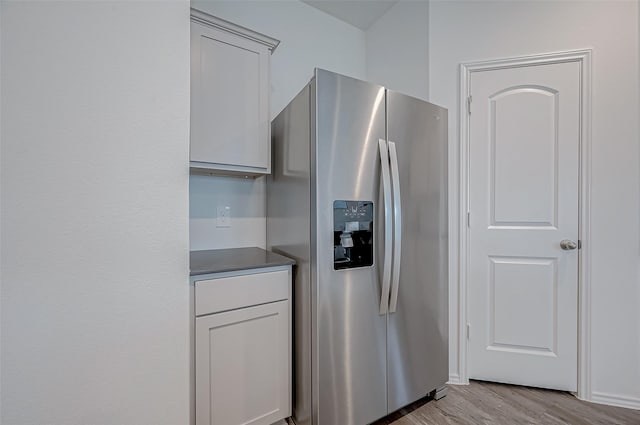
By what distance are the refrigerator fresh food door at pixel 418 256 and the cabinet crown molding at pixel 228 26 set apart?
751 millimetres

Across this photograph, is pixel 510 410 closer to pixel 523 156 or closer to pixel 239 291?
pixel 523 156

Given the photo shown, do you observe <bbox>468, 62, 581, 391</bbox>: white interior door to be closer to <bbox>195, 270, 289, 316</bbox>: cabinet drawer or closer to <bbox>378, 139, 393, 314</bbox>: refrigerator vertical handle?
<bbox>378, 139, 393, 314</bbox>: refrigerator vertical handle

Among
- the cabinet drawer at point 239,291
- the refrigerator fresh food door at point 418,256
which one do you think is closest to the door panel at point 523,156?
the refrigerator fresh food door at point 418,256

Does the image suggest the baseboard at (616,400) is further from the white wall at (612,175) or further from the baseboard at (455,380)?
the baseboard at (455,380)

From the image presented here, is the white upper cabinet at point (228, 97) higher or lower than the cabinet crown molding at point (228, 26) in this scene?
lower

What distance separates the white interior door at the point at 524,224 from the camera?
189 cm

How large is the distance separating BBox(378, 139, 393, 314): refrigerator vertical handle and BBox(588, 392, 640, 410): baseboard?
154 centimetres

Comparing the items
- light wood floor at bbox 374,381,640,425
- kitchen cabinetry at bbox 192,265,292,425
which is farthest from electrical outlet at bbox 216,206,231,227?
light wood floor at bbox 374,381,640,425

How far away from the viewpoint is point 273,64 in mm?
2137

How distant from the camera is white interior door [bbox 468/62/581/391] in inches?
74.4

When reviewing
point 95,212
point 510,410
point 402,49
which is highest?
point 402,49

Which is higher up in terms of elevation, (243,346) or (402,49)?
(402,49)

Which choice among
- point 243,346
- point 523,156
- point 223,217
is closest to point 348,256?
point 243,346

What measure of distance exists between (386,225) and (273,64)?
148 centimetres
